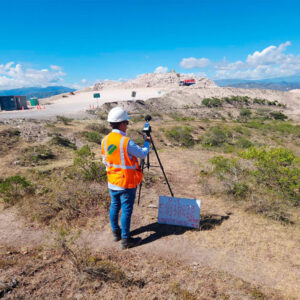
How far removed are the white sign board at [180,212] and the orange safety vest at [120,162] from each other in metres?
1.23

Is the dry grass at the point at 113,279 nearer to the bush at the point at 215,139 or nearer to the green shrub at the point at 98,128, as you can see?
the bush at the point at 215,139

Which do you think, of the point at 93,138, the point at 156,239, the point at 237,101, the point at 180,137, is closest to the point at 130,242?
the point at 156,239

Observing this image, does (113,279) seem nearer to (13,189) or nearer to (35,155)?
(13,189)

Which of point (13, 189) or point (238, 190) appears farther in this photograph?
point (238, 190)

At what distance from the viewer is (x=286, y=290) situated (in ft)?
8.79

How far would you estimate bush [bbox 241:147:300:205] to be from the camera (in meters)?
4.86

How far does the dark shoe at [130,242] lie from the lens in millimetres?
3402

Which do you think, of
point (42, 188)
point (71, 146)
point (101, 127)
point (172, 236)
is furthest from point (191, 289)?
point (101, 127)

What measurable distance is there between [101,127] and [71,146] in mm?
4155

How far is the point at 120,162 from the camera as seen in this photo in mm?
3107

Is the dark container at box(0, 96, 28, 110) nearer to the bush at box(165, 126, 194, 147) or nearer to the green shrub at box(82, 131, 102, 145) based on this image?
the green shrub at box(82, 131, 102, 145)

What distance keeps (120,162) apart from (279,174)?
13.5ft

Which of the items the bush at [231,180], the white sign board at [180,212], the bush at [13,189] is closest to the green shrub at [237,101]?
the bush at [231,180]

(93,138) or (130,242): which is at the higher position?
(93,138)
